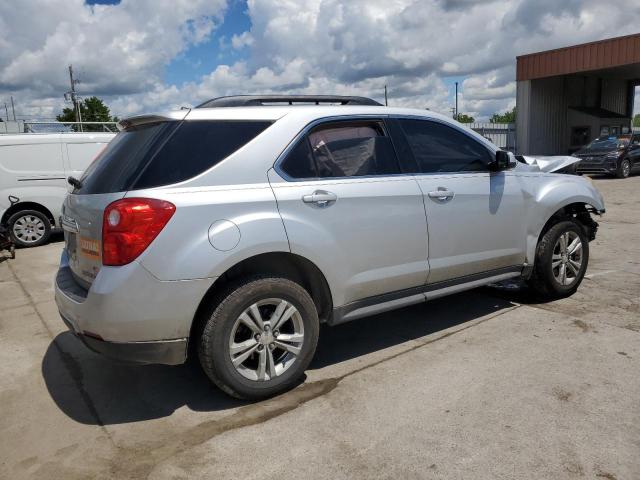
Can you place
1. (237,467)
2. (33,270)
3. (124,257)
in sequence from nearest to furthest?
(237,467), (124,257), (33,270)

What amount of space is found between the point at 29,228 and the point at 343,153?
7.92m

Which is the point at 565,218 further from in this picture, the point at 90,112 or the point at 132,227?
the point at 90,112

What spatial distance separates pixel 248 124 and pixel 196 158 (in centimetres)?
41

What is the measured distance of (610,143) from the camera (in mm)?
19328

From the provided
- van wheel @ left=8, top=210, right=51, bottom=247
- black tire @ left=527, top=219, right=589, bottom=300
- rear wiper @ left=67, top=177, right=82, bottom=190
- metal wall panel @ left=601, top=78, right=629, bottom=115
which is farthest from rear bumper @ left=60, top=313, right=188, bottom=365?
metal wall panel @ left=601, top=78, right=629, bottom=115

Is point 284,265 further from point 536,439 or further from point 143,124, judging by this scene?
point 536,439

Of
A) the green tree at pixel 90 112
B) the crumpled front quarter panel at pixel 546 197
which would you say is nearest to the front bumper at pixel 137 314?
the crumpled front quarter panel at pixel 546 197

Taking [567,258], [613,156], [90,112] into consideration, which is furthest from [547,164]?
[90,112]

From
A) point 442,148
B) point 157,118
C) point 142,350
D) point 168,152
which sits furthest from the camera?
point 442,148

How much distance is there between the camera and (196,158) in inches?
120

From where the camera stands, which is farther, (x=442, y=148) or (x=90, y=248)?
(x=442, y=148)

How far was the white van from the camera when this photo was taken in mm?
9398

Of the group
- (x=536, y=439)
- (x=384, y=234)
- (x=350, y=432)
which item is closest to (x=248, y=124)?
(x=384, y=234)

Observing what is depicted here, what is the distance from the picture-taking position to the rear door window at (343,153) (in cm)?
337
